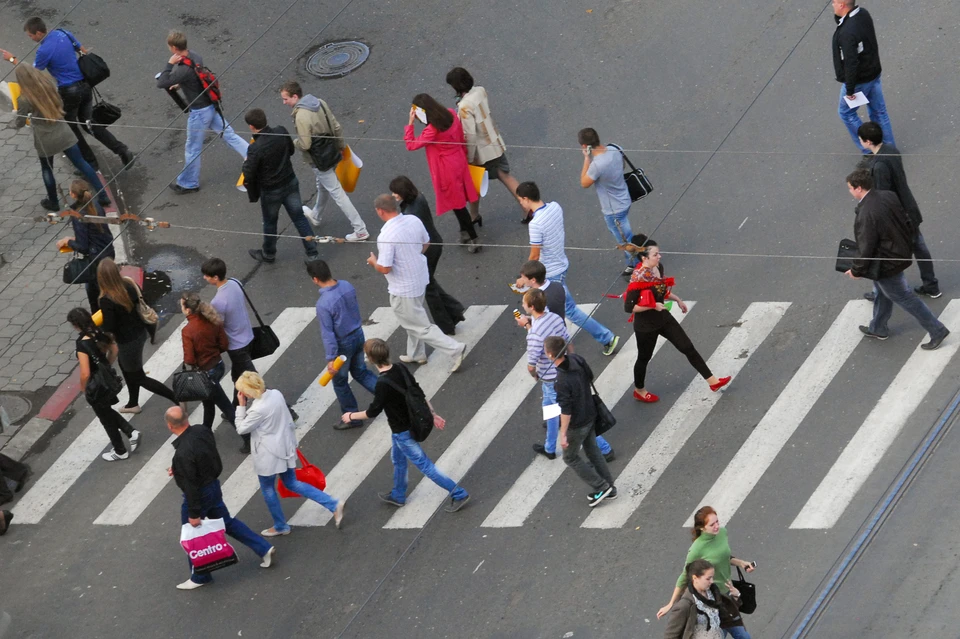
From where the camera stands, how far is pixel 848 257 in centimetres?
1134

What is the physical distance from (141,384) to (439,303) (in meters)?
2.98

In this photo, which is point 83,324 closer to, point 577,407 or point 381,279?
point 381,279

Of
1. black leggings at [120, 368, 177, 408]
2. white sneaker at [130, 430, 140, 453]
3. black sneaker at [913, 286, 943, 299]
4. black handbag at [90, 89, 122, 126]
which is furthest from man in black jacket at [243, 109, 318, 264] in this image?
black sneaker at [913, 286, 943, 299]

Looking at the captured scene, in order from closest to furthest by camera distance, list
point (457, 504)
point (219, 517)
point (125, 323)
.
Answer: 1. point (219, 517)
2. point (457, 504)
3. point (125, 323)

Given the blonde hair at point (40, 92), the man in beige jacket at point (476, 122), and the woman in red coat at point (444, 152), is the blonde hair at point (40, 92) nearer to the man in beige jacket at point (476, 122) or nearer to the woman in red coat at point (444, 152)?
the woman in red coat at point (444, 152)

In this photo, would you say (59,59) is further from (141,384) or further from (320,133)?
(141,384)

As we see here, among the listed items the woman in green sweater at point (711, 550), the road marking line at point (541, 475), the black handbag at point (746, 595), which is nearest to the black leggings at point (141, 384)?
the road marking line at point (541, 475)

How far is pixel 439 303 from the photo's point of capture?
1261cm

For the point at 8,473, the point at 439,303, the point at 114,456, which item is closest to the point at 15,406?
the point at 8,473

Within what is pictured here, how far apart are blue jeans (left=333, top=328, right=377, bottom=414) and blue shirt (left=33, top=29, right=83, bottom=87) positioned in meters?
5.69

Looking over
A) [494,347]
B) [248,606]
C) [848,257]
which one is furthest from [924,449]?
[248,606]

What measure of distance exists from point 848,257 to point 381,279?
4.88 m

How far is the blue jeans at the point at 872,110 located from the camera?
13148mm

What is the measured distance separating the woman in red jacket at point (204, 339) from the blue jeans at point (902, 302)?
5911 millimetres
